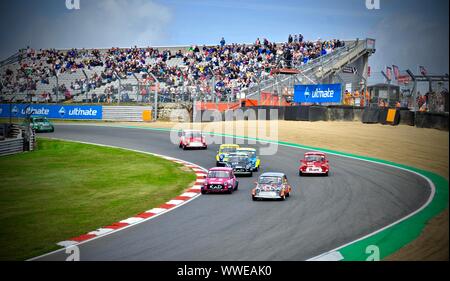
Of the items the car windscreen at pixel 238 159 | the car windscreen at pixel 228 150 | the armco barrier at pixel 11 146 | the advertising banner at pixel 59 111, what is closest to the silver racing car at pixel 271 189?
the car windscreen at pixel 238 159

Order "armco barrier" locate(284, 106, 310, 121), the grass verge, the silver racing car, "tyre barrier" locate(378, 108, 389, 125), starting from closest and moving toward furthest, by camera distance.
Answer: the grass verge < the silver racing car < "tyre barrier" locate(378, 108, 389, 125) < "armco barrier" locate(284, 106, 310, 121)

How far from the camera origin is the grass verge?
1216cm

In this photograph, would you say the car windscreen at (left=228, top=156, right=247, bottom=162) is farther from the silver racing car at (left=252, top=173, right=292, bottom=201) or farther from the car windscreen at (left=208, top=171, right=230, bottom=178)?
the silver racing car at (left=252, top=173, right=292, bottom=201)

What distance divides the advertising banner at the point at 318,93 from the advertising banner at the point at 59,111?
804 inches

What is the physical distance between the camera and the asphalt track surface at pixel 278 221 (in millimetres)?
9852

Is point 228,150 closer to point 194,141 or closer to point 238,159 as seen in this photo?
point 238,159

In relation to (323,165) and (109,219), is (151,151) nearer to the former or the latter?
(323,165)

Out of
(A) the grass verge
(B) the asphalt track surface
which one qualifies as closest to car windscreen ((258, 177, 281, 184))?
(B) the asphalt track surface

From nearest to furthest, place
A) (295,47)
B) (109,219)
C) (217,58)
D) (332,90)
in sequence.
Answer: (109,219), (332,90), (295,47), (217,58)

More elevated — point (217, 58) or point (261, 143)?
point (217, 58)
